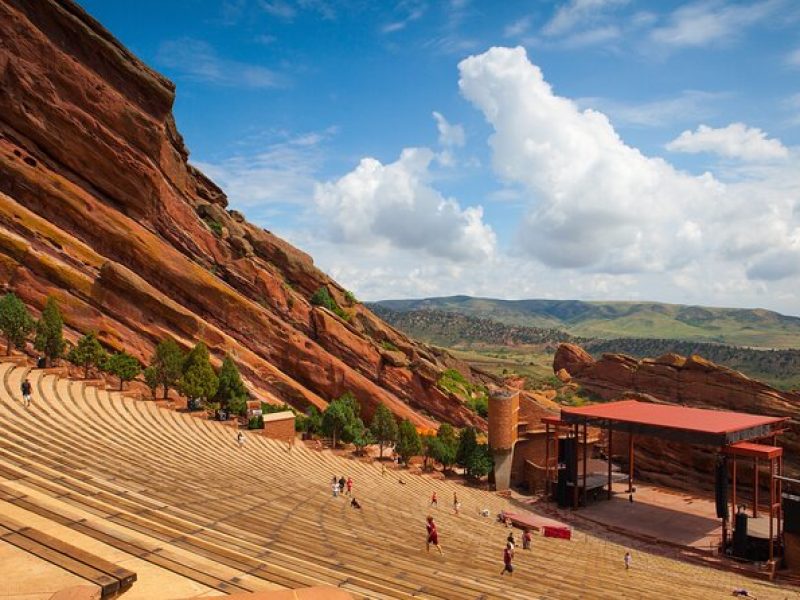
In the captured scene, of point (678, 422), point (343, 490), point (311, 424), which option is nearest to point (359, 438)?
point (311, 424)

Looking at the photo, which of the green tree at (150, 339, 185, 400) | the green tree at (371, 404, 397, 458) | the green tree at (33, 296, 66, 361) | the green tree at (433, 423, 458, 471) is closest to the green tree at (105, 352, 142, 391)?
the green tree at (150, 339, 185, 400)

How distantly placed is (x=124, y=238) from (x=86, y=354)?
1450cm

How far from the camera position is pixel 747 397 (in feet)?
197

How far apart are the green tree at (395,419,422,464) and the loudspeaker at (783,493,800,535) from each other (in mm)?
23814

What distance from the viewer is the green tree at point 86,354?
35.5m

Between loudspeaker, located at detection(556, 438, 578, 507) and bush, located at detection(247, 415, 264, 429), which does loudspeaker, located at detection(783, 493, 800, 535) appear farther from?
bush, located at detection(247, 415, 264, 429)

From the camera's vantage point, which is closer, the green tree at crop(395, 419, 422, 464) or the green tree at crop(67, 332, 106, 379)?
the green tree at crop(67, 332, 106, 379)

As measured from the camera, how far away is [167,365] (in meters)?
37.3

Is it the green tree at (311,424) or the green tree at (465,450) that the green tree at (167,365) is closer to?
the green tree at (311,424)

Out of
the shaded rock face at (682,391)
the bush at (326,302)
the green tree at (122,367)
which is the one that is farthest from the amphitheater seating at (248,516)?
the bush at (326,302)

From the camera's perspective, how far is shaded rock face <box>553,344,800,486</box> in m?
49.6

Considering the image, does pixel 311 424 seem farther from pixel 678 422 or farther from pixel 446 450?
pixel 678 422

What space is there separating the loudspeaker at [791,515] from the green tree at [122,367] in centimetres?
4167

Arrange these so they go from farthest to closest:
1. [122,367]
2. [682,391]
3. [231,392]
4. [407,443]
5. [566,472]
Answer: [682,391] → [407,443] → [566,472] → [231,392] → [122,367]
